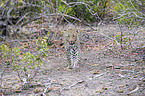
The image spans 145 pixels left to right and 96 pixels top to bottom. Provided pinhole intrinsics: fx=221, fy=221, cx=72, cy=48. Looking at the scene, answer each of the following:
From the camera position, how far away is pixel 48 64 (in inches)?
286

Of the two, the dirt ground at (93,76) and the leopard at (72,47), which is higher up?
the leopard at (72,47)

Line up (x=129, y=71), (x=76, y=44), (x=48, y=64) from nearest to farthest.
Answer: (x=129, y=71)
(x=76, y=44)
(x=48, y=64)

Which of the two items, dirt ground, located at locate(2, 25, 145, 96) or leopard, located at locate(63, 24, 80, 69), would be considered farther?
leopard, located at locate(63, 24, 80, 69)

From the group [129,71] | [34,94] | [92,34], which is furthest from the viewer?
[92,34]

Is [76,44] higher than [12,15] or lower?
lower

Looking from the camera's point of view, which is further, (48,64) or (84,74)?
(48,64)

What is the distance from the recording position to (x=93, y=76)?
19.2ft

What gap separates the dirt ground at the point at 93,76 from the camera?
4.91 metres

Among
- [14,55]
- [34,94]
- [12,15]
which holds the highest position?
[12,15]

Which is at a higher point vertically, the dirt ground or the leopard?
the leopard

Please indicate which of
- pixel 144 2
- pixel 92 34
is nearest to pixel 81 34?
pixel 92 34

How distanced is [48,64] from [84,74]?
5.42 ft

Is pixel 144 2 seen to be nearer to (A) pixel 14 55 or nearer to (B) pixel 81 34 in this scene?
(B) pixel 81 34

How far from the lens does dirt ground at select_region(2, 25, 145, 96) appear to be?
491 cm
